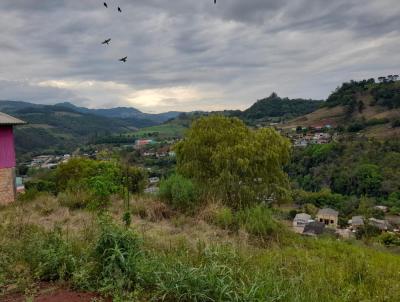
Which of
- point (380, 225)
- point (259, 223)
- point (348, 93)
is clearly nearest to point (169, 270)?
point (259, 223)

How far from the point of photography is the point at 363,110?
261 ft

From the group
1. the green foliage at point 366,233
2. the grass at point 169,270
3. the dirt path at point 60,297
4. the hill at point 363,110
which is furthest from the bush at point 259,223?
the hill at point 363,110

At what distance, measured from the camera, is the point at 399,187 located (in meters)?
42.5

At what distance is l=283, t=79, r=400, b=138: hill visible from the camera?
6750cm

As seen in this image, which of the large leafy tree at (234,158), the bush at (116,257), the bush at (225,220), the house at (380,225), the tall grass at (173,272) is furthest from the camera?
the house at (380,225)

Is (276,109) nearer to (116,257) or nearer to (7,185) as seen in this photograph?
(7,185)

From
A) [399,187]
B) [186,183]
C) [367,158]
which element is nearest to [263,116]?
[367,158]

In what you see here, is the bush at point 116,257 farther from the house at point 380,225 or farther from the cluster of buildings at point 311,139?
the cluster of buildings at point 311,139

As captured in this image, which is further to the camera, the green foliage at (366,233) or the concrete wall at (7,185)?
the green foliage at (366,233)

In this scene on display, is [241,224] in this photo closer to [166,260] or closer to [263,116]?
[166,260]

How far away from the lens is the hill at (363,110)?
2657 inches

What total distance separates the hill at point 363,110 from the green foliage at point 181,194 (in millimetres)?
61405

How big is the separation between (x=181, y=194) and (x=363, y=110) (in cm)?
8180

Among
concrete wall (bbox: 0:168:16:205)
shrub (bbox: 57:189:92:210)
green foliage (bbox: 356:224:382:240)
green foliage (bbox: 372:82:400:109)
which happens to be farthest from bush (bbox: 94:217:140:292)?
green foliage (bbox: 372:82:400:109)
